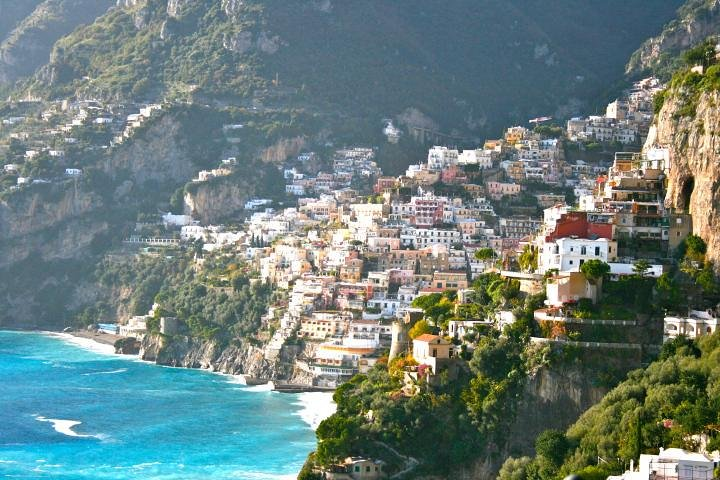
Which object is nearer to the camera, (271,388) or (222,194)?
(271,388)

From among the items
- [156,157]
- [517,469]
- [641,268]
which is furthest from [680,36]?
[517,469]

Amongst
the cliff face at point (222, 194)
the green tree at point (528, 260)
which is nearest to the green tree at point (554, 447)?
the green tree at point (528, 260)

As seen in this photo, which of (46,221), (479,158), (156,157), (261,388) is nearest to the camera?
(261,388)

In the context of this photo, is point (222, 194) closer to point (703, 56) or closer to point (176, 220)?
point (176, 220)

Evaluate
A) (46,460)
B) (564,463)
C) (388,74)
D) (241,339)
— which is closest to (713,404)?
(564,463)

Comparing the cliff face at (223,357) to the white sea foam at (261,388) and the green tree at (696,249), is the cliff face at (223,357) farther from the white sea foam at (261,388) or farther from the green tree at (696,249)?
the green tree at (696,249)

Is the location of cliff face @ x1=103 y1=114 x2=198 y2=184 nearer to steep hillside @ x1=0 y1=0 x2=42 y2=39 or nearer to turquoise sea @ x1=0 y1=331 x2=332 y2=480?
turquoise sea @ x1=0 y1=331 x2=332 y2=480

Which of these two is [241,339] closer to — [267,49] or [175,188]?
[175,188]

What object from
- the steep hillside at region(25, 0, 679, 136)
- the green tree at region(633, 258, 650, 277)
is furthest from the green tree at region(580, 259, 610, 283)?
the steep hillside at region(25, 0, 679, 136)
